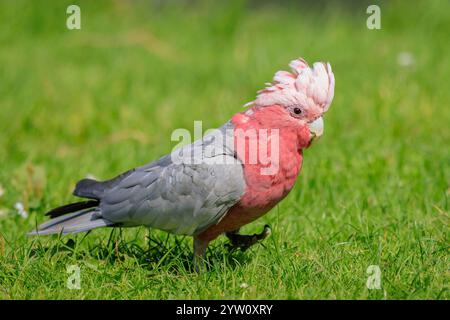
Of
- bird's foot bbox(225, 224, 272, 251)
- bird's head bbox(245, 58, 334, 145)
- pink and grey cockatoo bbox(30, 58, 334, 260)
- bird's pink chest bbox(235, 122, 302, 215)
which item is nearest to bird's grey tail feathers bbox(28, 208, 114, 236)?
pink and grey cockatoo bbox(30, 58, 334, 260)

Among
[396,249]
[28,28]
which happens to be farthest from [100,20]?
[396,249]

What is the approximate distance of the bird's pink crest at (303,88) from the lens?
137 inches

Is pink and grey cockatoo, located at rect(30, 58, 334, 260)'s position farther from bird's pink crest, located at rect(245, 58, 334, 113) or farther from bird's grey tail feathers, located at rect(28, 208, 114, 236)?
bird's grey tail feathers, located at rect(28, 208, 114, 236)

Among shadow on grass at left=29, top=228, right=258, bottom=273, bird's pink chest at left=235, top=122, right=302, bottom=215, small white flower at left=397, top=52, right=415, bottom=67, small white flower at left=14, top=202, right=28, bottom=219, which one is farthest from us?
small white flower at left=397, top=52, right=415, bottom=67

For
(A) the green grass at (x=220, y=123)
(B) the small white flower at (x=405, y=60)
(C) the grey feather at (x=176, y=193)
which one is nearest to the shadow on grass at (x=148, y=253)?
(A) the green grass at (x=220, y=123)

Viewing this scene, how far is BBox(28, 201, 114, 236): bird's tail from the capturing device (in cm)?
382

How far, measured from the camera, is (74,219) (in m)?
3.90

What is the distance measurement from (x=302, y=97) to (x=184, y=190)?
27.8 inches

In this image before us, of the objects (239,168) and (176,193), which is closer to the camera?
(239,168)

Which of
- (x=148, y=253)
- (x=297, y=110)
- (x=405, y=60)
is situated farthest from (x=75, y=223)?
(x=405, y=60)

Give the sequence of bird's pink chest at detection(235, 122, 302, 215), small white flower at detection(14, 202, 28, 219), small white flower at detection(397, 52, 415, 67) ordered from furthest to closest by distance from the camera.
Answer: small white flower at detection(397, 52, 415, 67) < small white flower at detection(14, 202, 28, 219) < bird's pink chest at detection(235, 122, 302, 215)

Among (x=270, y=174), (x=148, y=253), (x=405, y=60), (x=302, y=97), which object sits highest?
(x=405, y=60)

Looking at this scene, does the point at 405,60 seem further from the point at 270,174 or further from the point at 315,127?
the point at 270,174

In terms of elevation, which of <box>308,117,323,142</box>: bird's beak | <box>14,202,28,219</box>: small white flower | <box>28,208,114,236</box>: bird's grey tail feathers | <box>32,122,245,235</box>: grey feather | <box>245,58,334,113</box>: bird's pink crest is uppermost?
<box>245,58,334,113</box>: bird's pink crest
